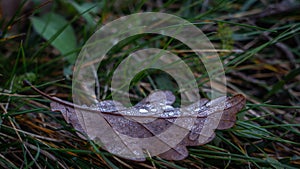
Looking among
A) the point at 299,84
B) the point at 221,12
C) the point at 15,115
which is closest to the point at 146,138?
the point at 15,115

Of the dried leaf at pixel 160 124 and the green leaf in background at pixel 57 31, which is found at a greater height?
the green leaf in background at pixel 57 31

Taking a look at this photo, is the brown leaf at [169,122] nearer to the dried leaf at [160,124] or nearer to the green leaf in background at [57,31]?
the dried leaf at [160,124]

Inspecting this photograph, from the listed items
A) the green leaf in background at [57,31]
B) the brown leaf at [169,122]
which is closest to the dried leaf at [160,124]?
the brown leaf at [169,122]

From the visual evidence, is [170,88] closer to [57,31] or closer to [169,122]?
[169,122]

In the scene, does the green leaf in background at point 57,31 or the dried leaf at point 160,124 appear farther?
the green leaf in background at point 57,31

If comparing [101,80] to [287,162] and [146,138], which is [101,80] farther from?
[287,162]

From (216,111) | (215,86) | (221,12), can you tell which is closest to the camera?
(216,111)

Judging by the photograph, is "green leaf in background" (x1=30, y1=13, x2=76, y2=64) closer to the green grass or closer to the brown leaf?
the green grass

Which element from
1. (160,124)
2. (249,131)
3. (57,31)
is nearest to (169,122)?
(160,124)

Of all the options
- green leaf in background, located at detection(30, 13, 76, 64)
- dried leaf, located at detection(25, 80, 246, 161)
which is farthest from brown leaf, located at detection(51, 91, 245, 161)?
green leaf in background, located at detection(30, 13, 76, 64)
